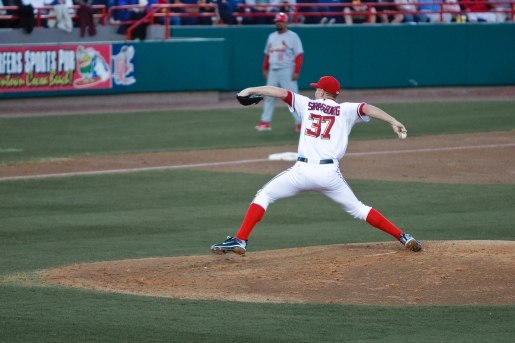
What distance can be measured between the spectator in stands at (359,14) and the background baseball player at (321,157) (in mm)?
18452

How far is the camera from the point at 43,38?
26.0m

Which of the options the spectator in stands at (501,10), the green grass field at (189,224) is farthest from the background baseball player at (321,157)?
the spectator in stands at (501,10)

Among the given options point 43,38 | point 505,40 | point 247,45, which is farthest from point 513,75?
point 43,38

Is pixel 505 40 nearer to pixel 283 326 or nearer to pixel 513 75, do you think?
pixel 513 75

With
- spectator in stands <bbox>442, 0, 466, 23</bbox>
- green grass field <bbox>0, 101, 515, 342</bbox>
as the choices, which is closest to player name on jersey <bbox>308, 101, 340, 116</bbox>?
green grass field <bbox>0, 101, 515, 342</bbox>

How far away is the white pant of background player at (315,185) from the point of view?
10.2 metres

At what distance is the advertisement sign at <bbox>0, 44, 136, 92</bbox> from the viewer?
24.5 metres

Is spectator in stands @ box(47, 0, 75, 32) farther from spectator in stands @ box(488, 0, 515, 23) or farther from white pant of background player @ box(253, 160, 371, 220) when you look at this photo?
white pant of background player @ box(253, 160, 371, 220)

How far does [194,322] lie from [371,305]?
1528 mm

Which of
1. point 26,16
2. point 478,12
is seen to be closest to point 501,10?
point 478,12

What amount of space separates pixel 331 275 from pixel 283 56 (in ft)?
38.4

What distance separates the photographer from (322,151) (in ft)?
33.6

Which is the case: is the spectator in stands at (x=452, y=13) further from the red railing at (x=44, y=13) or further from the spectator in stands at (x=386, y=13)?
the red railing at (x=44, y=13)

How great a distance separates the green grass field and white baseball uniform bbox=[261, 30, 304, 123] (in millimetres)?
1141
